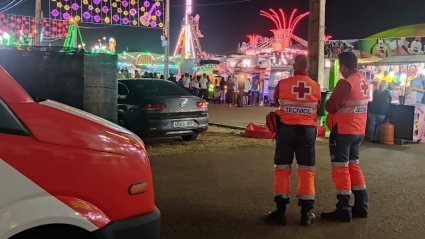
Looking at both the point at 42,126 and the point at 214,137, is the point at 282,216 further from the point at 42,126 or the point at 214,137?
the point at 214,137

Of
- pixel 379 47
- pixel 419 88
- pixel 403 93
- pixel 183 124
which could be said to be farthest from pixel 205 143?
pixel 403 93

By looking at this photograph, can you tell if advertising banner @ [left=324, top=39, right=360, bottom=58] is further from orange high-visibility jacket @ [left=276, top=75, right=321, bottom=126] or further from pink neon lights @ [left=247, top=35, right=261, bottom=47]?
pink neon lights @ [left=247, top=35, right=261, bottom=47]

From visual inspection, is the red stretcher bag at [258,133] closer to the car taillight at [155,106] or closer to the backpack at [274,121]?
the car taillight at [155,106]

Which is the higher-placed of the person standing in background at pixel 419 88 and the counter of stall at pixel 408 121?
the person standing in background at pixel 419 88

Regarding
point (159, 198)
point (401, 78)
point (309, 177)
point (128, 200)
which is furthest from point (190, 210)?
point (401, 78)

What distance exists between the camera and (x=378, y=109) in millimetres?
10070

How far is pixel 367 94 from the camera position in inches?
188

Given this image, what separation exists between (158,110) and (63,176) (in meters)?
6.04

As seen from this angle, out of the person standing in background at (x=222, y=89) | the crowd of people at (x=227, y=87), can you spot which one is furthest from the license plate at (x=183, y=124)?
the person standing in background at (x=222, y=89)

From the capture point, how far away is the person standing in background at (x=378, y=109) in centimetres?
989

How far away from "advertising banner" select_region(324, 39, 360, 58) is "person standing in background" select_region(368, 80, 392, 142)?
20.5 ft

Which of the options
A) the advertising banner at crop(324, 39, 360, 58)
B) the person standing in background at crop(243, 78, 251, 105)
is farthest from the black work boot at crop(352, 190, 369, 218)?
the person standing in background at crop(243, 78, 251, 105)

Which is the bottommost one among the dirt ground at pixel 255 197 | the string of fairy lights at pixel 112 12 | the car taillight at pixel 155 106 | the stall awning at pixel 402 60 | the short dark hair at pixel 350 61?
the dirt ground at pixel 255 197

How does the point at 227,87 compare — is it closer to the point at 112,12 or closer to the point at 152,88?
the point at 112,12
